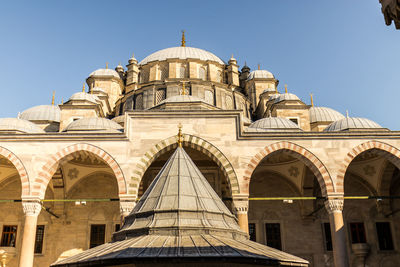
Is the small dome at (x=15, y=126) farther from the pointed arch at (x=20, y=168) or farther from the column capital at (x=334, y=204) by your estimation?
the column capital at (x=334, y=204)

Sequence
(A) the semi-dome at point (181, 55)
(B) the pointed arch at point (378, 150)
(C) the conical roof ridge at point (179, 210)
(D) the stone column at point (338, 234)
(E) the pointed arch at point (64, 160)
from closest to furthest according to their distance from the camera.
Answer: (C) the conical roof ridge at point (179, 210) < (D) the stone column at point (338, 234) < (E) the pointed arch at point (64, 160) < (B) the pointed arch at point (378, 150) < (A) the semi-dome at point (181, 55)

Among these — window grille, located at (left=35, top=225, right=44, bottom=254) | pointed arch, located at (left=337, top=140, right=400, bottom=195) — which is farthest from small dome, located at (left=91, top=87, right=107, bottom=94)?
pointed arch, located at (left=337, top=140, right=400, bottom=195)

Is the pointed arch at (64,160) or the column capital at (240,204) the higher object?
the pointed arch at (64,160)

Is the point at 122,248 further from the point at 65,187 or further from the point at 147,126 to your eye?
the point at 65,187

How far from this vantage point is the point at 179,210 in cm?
632

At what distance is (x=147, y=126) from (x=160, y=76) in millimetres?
10332

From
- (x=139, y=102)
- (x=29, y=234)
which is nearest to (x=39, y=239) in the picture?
(x=29, y=234)

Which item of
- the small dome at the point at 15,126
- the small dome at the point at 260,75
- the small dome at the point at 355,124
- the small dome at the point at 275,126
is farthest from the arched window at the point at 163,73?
the small dome at the point at 355,124

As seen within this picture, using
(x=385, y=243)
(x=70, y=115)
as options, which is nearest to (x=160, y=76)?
(x=70, y=115)

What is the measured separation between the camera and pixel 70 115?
2030 cm

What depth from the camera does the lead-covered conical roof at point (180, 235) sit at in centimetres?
517

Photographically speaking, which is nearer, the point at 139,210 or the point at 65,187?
the point at 139,210

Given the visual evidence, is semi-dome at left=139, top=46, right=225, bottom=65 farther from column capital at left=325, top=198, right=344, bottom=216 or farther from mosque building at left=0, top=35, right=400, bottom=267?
column capital at left=325, top=198, right=344, bottom=216

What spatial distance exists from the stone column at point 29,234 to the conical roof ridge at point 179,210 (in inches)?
308
